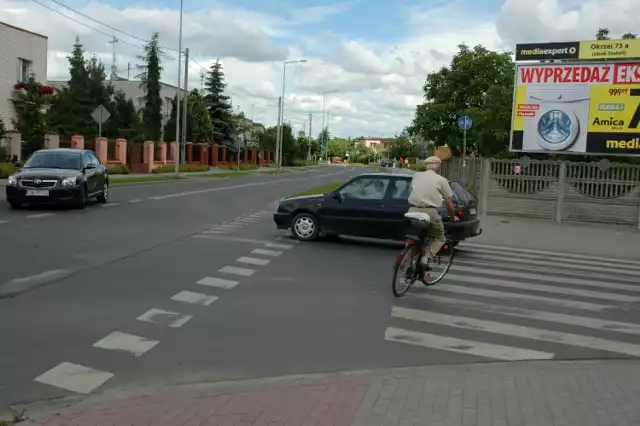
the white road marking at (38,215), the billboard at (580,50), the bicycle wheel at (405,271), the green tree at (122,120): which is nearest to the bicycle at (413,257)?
the bicycle wheel at (405,271)

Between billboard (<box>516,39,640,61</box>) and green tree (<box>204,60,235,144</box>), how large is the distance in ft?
193

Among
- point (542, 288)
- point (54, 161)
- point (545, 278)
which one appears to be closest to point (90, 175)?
point (54, 161)

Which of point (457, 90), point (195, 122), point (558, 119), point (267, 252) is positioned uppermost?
point (457, 90)

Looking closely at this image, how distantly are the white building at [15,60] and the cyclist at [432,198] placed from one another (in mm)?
36409

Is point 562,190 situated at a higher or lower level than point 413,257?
higher

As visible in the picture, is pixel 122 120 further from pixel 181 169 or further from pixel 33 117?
pixel 33 117

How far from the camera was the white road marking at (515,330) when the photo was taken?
6508 mm

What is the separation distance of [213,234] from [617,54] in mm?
13790

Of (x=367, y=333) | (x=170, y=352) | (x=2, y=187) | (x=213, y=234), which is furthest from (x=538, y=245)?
(x=2, y=187)

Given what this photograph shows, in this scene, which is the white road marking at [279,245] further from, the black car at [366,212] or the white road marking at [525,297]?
the white road marking at [525,297]

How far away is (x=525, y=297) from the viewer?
28.7ft

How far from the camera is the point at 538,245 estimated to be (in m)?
15.5

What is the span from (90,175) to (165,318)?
477 inches

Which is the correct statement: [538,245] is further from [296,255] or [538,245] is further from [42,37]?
[42,37]
